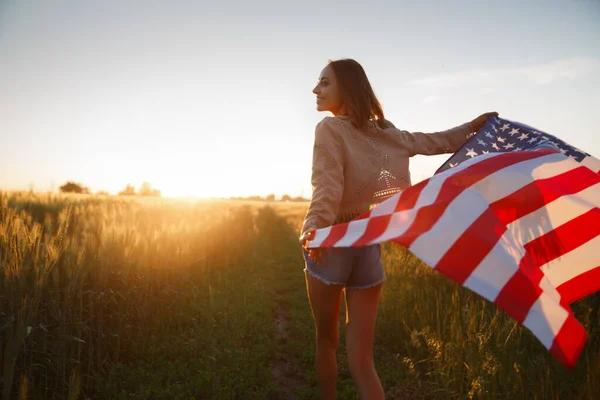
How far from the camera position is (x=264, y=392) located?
371 cm

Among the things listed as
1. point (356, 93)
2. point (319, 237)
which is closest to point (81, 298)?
point (319, 237)

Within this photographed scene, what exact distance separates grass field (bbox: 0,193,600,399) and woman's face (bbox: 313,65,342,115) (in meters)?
2.50

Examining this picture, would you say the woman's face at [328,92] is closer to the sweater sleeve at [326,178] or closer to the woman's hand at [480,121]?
the sweater sleeve at [326,178]

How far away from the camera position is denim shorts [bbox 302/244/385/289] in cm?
214

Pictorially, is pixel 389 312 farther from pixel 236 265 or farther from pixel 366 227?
pixel 236 265

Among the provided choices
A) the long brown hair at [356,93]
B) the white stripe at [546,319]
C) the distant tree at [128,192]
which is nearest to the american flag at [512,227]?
the white stripe at [546,319]

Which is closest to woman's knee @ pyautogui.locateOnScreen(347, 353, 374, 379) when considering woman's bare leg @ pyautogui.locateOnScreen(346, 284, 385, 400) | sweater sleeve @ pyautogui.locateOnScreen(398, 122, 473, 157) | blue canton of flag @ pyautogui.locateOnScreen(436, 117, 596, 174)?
woman's bare leg @ pyautogui.locateOnScreen(346, 284, 385, 400)

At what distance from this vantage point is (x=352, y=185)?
2141 millimetres

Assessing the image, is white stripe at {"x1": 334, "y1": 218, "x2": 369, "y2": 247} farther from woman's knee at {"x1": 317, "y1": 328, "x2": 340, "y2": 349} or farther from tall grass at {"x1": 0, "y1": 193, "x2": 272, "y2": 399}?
tall grass at {"x1": 0, "y1": 193, "x2": 272, "y2": 399}

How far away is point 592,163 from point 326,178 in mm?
2000

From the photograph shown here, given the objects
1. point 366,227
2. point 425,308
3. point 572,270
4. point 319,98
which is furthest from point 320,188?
point 425,308

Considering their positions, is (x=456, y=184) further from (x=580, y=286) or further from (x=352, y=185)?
(x=580, y=286)

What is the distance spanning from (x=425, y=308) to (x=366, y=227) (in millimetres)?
A: 3560

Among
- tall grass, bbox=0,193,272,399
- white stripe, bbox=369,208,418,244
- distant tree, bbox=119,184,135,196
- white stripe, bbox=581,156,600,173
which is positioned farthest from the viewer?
distant tree, bbox=119,184,135,196
